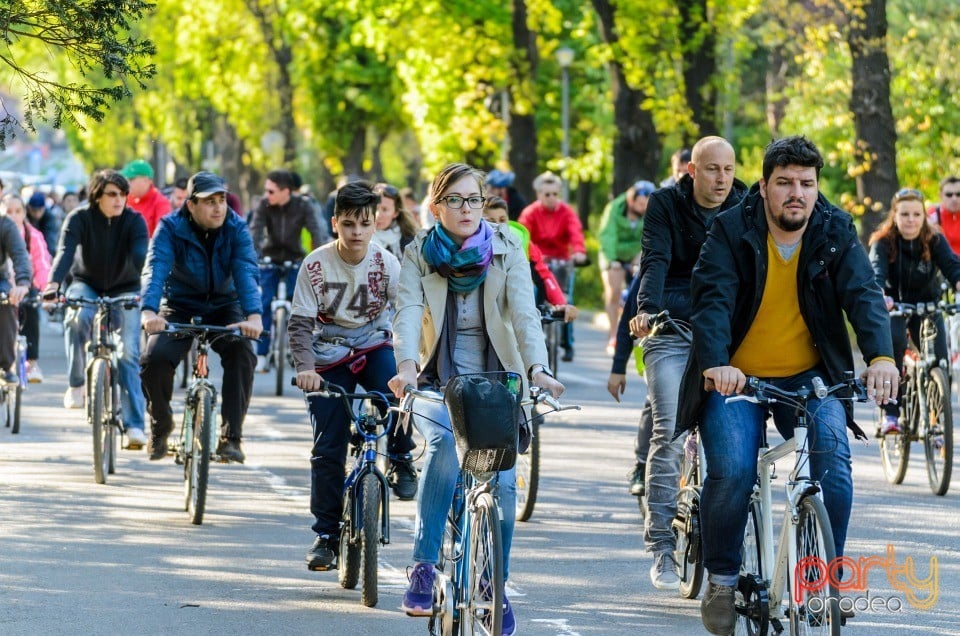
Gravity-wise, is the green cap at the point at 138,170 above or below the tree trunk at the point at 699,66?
below

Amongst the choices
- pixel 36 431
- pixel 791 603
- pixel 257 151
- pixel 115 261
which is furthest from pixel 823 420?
pixel 257 151

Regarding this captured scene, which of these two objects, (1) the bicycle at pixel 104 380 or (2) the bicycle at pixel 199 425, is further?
(1) the bicycle at pixel 104 380

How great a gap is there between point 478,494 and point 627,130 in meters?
22.8

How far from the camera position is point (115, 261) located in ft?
42.5

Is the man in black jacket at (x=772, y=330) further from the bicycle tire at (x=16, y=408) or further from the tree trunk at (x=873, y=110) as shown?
the tree trunk at (x=873, y=110)

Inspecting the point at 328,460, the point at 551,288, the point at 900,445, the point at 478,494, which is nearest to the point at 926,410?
the point at 900,445

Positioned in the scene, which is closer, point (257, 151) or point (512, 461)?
point (512, 461)

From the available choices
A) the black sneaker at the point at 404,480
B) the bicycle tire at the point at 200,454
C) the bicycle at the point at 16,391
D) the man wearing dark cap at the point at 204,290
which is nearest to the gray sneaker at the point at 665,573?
the black sneaker at the point at 404,480

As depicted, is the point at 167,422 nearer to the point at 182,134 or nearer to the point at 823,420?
the point at 823,420

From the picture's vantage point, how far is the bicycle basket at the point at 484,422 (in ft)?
21.6

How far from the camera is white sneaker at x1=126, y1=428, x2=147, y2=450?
12328 millimetres

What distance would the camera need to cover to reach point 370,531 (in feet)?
26.7

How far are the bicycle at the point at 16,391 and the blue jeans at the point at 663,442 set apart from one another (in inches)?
287

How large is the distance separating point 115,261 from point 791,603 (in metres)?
7.67
